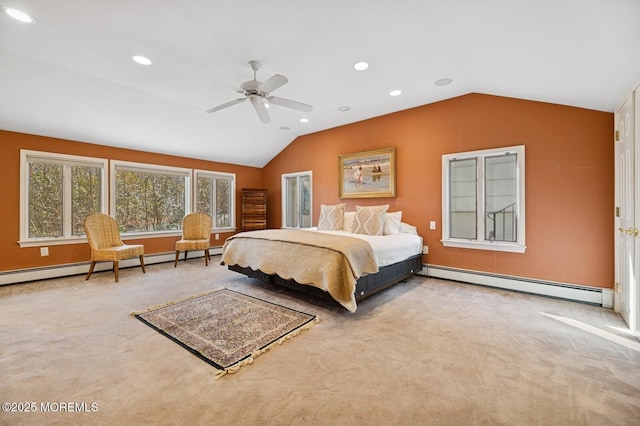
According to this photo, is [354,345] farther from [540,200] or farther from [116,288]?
[116,288]

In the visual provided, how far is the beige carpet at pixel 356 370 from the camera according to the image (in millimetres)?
1512

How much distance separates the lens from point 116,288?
149 inches

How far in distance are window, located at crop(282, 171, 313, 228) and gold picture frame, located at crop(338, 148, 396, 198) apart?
1.04 m

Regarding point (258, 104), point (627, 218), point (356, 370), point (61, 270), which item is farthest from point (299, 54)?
point (61, 270)

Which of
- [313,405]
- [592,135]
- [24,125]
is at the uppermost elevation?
[24,125]

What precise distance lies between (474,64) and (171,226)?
Result: 601cm

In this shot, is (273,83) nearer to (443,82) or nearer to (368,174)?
(443,82)

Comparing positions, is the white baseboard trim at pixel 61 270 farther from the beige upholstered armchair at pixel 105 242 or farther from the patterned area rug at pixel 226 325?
the patterned area rug at pixel 226 325

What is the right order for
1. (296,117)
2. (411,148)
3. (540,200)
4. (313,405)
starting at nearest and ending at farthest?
(313,405) < (540,200) < (411,148) < (296,117)

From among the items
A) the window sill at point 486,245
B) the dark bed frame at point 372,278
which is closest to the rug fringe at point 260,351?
the dark bed frame at point 372,278

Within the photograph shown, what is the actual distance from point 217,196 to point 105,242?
2.53 meters

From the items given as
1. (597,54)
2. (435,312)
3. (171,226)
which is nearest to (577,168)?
(597,54)

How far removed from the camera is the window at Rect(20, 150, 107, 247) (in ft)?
13.5

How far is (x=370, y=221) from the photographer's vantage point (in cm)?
429
